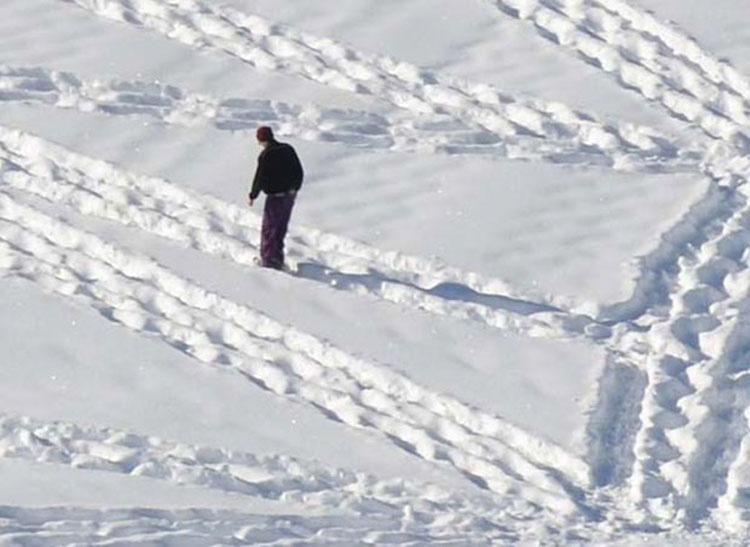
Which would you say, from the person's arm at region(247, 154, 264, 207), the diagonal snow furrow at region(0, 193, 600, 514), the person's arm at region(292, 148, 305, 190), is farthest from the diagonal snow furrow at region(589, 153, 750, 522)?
the person's arm at region(247, 154, 264, 207)

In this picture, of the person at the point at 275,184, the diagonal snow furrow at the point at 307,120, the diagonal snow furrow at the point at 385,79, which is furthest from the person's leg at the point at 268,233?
the diagonal snow furrow at the point at 385,79

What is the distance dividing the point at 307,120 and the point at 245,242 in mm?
1821

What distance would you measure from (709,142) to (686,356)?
313 centimetres

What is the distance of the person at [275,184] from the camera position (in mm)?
16688

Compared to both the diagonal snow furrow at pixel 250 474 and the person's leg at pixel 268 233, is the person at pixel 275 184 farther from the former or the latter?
the diagonal snow furrow at pixel 250 474

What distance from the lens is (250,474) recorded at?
14586 millimetres

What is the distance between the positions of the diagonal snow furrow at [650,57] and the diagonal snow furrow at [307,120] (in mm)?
603

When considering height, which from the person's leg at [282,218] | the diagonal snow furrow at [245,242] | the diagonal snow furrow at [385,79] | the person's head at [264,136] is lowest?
the diagonal snow furrow at [245,242]

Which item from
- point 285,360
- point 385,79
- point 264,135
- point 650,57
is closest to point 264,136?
point 264,135

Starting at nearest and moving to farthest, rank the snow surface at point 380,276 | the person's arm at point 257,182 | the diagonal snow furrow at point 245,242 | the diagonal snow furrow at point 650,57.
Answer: the snow surface at point 380,276 → the diagonal snow furrow at point 245,242 → the person's arm at point 257,182 → the diagonal snow furrow at point 650,57

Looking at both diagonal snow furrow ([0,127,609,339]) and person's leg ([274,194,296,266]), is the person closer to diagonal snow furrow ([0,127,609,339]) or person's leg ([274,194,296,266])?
person's leg ([274,194,296,266])

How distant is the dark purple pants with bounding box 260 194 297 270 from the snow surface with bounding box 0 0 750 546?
0.51ft

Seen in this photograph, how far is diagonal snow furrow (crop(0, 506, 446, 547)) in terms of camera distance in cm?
1379

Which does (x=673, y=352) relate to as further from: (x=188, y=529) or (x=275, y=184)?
(x=188, y=529)
